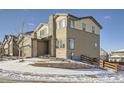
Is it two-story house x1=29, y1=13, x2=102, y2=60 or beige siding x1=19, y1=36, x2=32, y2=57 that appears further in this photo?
beige siding x1=19, y1=36, x2=32, y2=57

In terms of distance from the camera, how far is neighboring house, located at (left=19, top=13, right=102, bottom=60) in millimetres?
8359

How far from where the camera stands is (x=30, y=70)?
796cm

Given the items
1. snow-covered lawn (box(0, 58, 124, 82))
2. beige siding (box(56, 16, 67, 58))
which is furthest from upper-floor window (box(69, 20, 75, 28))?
snow-covered lawn (box(0, 58, 124, 82))

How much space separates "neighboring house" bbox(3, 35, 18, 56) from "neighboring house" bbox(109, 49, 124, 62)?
132 inches

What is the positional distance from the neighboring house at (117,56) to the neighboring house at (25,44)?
295 cm

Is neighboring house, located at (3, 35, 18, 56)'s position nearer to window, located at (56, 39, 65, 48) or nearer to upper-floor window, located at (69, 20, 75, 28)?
window, located at (56, 39, 65, 48)

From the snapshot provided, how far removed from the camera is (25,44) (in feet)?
30.9

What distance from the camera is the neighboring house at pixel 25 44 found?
28.6 feet

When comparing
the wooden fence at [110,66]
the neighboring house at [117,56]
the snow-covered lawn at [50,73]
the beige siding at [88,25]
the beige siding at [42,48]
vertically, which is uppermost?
the beige siding at [88,25]

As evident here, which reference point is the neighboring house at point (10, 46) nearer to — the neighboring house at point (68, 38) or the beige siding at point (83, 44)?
the neighboring house at point (68, 38)

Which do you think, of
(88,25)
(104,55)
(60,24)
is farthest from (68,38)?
(104,55)

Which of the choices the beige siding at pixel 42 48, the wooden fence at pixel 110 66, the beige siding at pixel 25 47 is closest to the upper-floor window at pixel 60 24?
the beige siding at pixel 42 48
